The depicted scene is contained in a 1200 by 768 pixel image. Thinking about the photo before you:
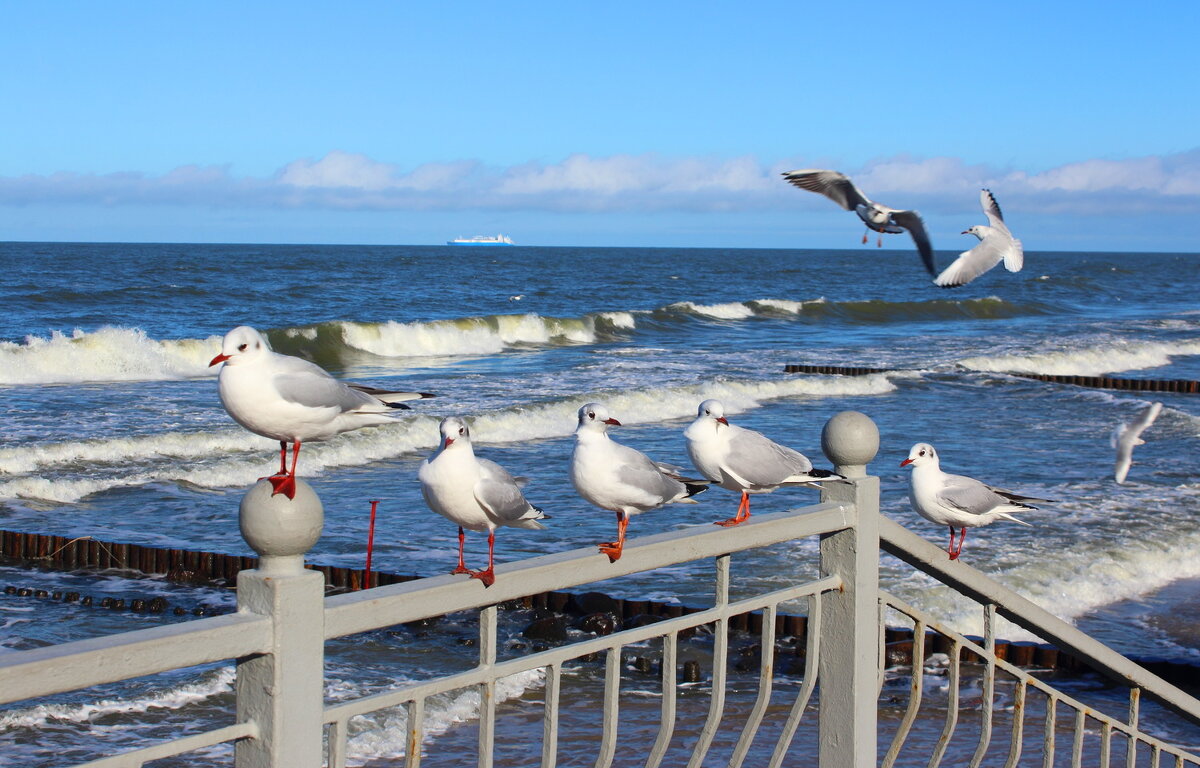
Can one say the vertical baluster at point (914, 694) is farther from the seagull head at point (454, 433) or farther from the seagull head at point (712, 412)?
the seagull head at point (454, 433)

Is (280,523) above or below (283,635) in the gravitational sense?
above

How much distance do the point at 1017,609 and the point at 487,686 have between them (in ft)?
6.18

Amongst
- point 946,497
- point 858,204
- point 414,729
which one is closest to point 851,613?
point 414,729

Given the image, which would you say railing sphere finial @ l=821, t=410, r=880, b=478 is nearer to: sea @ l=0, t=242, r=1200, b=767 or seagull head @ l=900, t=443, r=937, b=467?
seagull head @ l=900, t=443, r=937, b=467

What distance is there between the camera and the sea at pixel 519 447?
7453 millimetres

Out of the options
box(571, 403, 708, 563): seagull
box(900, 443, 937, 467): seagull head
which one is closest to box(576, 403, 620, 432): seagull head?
box(571, 403, 708, 563): seagull

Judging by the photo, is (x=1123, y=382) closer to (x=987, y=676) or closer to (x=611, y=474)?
(x=987, y=676)

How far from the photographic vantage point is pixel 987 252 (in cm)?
905

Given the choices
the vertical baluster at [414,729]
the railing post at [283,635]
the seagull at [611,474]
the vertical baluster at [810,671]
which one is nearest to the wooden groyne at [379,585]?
the seagull at [611,474]

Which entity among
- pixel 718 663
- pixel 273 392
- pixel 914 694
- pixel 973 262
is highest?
pixel 973 262

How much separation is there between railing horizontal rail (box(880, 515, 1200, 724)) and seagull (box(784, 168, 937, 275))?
4.45 m

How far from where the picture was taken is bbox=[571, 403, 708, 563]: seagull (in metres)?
3.53

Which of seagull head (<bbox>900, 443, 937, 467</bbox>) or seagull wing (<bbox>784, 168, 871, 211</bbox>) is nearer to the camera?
seagull head (<bbox>900, 443, 937, 467</bbox>)

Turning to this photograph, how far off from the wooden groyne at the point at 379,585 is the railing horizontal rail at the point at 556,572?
3.33 meters
